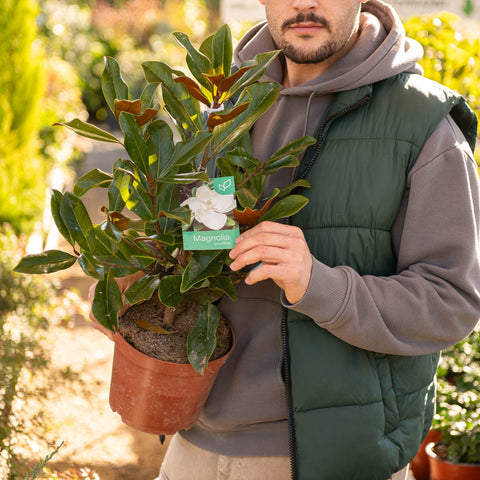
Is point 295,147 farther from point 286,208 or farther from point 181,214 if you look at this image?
point 181,214

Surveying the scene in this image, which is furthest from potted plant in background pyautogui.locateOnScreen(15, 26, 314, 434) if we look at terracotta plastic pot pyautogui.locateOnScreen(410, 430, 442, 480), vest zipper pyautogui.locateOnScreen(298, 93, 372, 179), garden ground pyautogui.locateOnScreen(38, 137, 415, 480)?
terracotta plastic pot pyautogui.locateOnScreen(410, 430, 442, 480)

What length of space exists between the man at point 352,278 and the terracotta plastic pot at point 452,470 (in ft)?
3.09

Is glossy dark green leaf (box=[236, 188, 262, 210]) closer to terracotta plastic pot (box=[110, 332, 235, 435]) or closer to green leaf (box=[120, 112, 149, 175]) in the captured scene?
green leaf (box=[120, 112, 149, 175])

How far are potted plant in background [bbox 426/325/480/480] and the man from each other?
90 centimetres

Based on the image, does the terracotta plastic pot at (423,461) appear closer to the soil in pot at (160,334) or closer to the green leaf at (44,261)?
the soil in pot at (160,334)

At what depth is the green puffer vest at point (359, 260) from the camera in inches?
58.3

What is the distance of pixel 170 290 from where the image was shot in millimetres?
1382

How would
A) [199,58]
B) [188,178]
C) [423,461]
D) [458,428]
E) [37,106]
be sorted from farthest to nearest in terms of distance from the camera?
[37,106] → [423,461] → [458,428] → [199,58] → [188,178]

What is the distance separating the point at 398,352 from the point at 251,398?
38 cm

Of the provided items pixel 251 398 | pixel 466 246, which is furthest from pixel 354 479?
pixel 466 246

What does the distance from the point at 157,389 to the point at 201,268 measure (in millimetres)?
333

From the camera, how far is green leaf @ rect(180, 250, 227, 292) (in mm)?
1317

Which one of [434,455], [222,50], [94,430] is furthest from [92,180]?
[94,430]

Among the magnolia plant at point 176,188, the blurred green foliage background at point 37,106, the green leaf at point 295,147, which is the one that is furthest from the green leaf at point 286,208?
the blurred green foliage background at point 37,106
